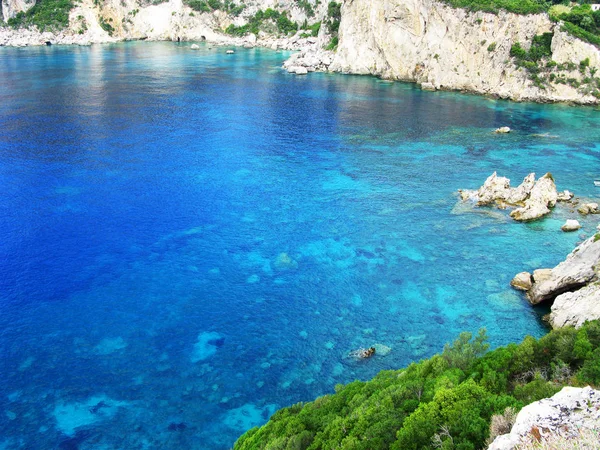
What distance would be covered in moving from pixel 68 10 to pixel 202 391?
682 feet

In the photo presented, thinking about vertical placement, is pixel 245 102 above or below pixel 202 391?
above

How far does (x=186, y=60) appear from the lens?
151 meters

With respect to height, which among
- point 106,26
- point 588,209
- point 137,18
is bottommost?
point 588,209

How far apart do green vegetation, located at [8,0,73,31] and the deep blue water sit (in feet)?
405

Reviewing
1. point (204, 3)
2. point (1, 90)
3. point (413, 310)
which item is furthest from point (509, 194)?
point (204, 3)

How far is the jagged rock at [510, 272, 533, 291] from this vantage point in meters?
41.3

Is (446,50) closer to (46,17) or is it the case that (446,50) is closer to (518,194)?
(518,194)

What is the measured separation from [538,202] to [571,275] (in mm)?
17783

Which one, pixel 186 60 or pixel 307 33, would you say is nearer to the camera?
pixel 186 60

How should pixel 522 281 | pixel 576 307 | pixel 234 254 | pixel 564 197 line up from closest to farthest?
pixel 576 307 < pixel 522 281 < pixel 234 254 < pixel 564 197

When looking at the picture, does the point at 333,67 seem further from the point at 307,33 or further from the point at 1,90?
the point at 1,90

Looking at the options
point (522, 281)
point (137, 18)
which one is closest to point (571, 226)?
point (522, 281)

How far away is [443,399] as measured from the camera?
20500 millimetres

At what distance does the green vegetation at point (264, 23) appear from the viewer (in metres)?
191
